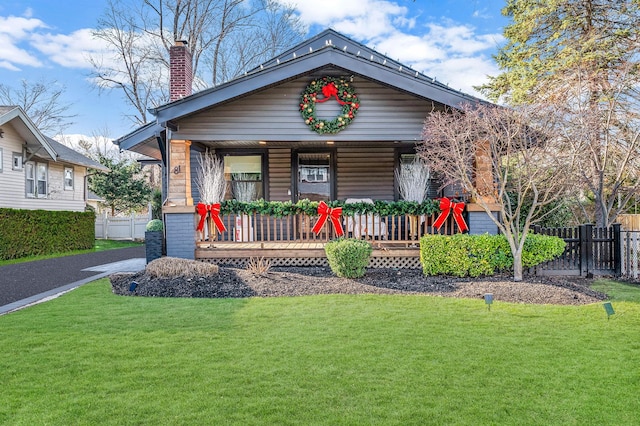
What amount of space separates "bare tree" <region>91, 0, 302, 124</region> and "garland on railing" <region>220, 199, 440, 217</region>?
1891 centimetres

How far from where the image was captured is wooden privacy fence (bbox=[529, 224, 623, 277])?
840 centimetres

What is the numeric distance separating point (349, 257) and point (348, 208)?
1671mm

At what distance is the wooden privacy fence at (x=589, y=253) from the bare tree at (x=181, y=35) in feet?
72.1

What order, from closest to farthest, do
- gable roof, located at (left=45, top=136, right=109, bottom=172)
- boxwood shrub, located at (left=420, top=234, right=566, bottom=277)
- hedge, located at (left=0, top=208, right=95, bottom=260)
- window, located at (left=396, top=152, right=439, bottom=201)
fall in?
boxwood shrub, located at (left=420, top=234, right=566, bottom=277) < window, located at (left=396, top=152, right=439, bottom=201) < hedge, located at (left=0, top=208, right=95, bottom=260) < gable roof, located at (left=45, top=136, right=109, bottom=172)

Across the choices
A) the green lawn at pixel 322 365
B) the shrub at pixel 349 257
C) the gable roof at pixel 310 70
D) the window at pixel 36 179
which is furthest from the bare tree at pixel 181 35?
the green lawn at pixel 322 365

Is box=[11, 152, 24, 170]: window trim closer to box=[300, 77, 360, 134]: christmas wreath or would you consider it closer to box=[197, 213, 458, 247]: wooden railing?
box=[197, 213, 458, 247]: wooden railing

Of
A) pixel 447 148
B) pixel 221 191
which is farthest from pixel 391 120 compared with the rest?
pixel 221 191

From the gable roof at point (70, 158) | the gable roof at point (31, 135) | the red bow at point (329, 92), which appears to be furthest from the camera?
the gable roof at point (70, 158)

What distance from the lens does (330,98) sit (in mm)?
8875

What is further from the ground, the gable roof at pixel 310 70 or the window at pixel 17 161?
the gable roof at pixel 310 70

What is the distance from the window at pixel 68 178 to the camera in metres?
20.1

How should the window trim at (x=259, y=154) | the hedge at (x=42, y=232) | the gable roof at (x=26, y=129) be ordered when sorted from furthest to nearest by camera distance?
the gable roof at (x=26, y=129), the hedge at (x=42, y=232), the window trim at (x=259, y=154)

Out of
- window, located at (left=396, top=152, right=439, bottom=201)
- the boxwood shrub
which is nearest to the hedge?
window, located at (left=396, top=152, right=439, bottom=201)

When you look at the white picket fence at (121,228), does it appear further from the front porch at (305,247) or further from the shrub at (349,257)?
the shrub at (349,257)
